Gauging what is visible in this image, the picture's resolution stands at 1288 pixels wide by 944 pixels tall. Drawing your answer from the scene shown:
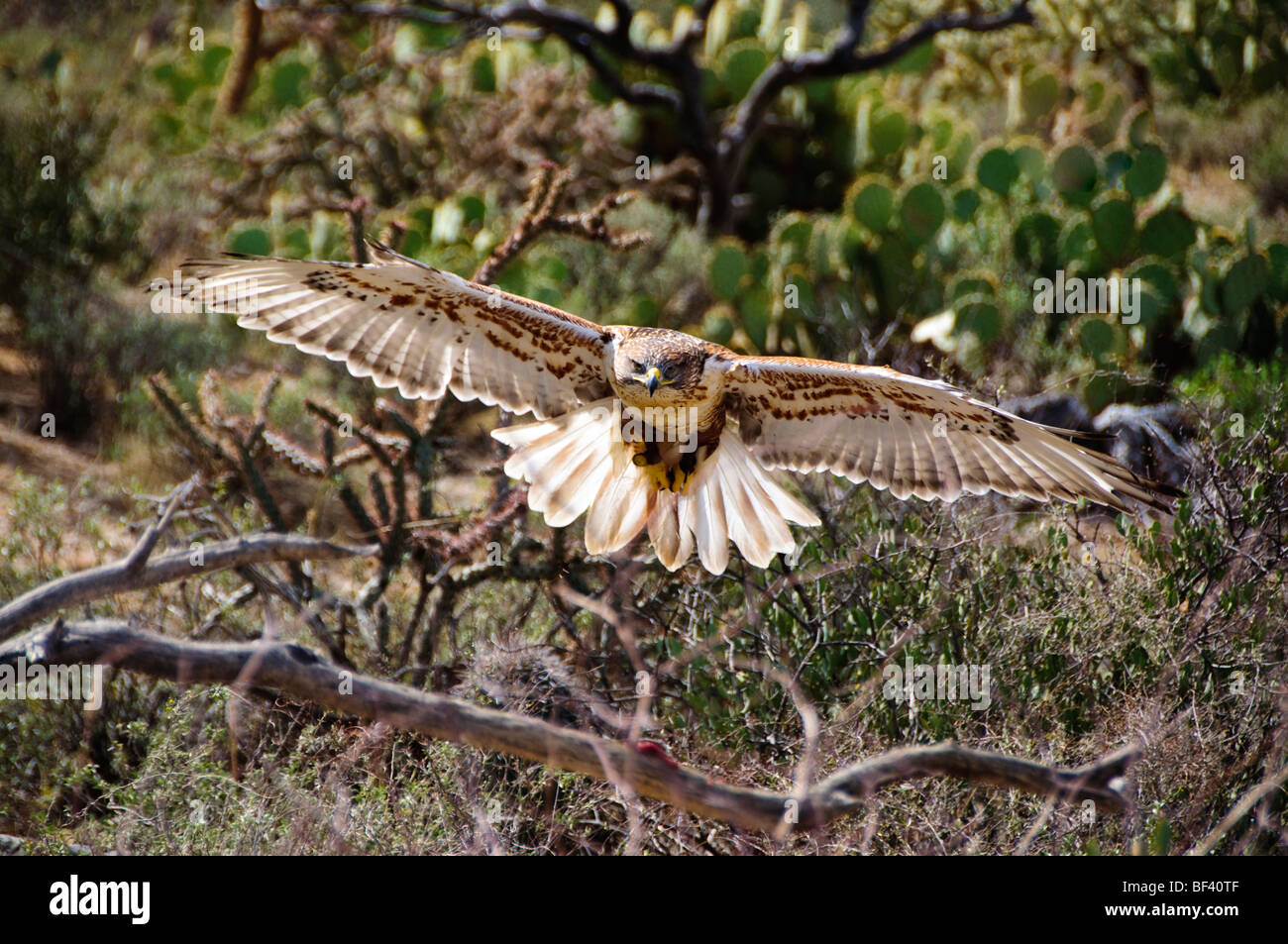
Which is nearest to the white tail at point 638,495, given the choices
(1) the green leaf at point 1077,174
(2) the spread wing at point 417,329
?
(2) the spread wing at point 417,329

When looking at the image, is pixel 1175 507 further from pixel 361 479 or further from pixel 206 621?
pixel 361 479

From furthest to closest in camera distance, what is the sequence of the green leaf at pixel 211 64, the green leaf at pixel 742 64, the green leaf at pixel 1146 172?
the green leaf at pixel 211 64 → the green leaf at pixel 742 64 → the green leaf at pixel 1146 172

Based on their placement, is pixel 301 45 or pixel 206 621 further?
pixel 301 45

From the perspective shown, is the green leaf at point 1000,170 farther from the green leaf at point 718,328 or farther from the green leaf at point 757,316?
the green leaf at point 718,328

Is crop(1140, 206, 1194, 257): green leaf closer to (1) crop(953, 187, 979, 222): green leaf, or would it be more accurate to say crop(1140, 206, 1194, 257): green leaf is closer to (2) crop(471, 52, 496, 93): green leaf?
(1) crop(953, 187, 979, 222): green leaf

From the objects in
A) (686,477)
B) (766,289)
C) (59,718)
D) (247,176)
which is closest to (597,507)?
(686,477)

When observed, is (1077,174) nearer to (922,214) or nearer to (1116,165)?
(1116,165)

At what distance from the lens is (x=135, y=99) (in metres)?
13.8

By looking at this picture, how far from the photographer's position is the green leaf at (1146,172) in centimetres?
773

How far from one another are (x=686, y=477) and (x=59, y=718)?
2.66m

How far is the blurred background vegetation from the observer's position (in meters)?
3.98

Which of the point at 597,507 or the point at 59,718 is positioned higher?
the point at 597,507

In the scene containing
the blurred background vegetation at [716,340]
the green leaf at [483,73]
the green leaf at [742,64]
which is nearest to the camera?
the blurred background vegetation at [716,340]

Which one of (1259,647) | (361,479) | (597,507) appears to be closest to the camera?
(1259,647)
